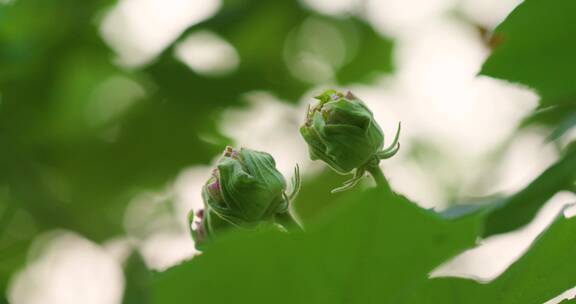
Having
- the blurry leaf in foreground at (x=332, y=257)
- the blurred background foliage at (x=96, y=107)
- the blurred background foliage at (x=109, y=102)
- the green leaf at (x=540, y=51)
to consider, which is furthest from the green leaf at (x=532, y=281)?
the blurred background foliage at (x=96, y=107)

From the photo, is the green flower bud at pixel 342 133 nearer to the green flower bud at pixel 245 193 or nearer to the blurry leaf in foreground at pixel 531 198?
the green flower bud at pixel 245 193

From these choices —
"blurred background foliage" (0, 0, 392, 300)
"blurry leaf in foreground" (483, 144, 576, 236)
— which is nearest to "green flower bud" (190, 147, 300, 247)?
"blurry leaf in foreground" (483, 144, 576, 236)

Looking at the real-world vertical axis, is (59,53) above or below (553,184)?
below

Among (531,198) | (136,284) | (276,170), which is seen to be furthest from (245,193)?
(531,198)

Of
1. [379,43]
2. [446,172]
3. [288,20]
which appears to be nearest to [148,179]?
[288,20]

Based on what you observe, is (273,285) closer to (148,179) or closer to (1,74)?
(1,74)
